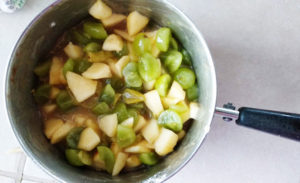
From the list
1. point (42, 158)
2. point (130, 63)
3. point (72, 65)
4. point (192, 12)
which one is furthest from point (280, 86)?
point (42, 158)

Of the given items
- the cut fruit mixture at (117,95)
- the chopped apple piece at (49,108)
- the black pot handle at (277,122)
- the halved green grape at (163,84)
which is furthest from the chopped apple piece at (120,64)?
the black pot handle at (277,122)

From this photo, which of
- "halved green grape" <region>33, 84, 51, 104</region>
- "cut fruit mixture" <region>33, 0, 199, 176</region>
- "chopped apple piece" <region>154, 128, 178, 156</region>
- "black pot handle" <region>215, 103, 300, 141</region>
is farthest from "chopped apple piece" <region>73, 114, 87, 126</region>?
"black pot handle" <region>215, 103, 300, 141</region>

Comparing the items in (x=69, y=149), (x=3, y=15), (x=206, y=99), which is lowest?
(x=69, y=149)

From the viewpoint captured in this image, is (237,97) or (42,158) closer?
(42,158)

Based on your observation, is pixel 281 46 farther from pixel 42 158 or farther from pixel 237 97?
pixel 42 158

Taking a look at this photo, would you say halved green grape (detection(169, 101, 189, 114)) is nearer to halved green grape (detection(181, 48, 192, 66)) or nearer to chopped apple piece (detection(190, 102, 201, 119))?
chopped apple piece (detection(190, 102, 201, 119))

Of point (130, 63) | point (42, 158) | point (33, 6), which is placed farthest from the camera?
point (33, 6)

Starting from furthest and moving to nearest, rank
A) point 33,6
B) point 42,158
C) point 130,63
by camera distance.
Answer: point 33,6 → point 130,63 → point 42,158
